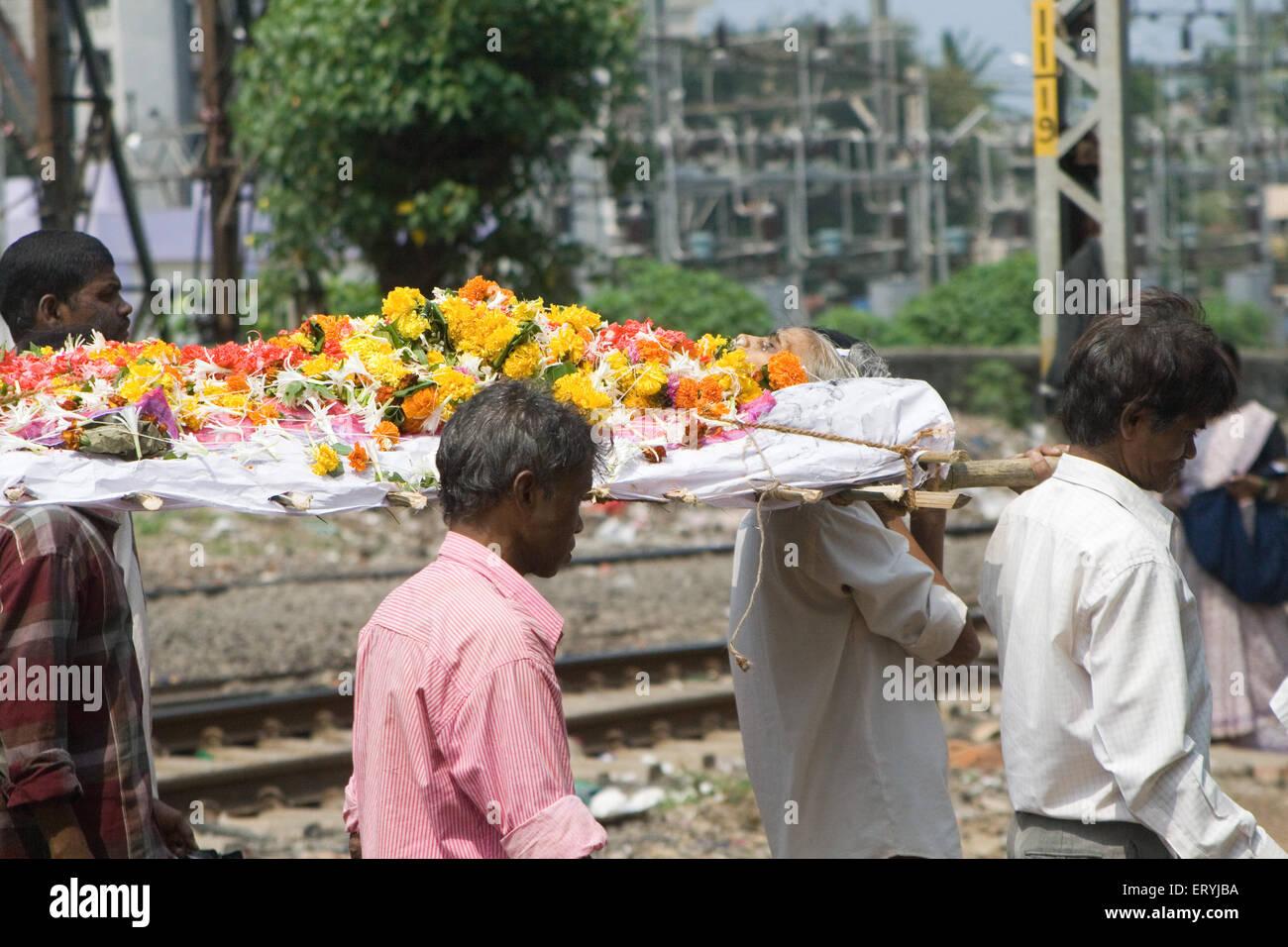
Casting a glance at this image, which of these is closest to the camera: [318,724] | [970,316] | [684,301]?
[318,724]

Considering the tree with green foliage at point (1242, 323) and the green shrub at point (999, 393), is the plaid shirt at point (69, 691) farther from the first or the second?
the tree with green foliage at point (1242, 323)

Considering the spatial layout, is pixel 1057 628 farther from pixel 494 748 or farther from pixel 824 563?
pixel 494 748

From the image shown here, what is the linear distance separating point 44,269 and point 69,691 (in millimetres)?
1268

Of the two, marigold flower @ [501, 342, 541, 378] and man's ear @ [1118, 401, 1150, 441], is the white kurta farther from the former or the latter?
man's ear @ [1118, 401, 1150, 441]

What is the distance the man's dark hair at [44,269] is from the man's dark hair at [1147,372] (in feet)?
7.63

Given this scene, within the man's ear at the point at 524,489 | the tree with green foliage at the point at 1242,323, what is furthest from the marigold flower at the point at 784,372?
the tree with green foliage at the point at 1242,323

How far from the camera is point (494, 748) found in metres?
2.27

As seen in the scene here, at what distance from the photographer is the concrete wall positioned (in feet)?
64.7

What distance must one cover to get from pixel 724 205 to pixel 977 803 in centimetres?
2299

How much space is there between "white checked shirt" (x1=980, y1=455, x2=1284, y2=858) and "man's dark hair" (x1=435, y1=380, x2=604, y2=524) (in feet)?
2.94

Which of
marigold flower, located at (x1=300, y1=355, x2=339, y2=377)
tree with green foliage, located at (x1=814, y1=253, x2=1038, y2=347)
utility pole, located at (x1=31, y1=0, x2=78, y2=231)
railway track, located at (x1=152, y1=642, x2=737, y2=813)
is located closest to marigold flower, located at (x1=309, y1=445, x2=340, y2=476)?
marigold flower, located at (x1=300, y1=355, x2=339, y2=377)

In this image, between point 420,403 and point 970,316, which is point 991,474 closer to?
point 420,403

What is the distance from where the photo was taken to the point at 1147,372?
2717mm

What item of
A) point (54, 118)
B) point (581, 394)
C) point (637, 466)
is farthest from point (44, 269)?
point (54, 118)
